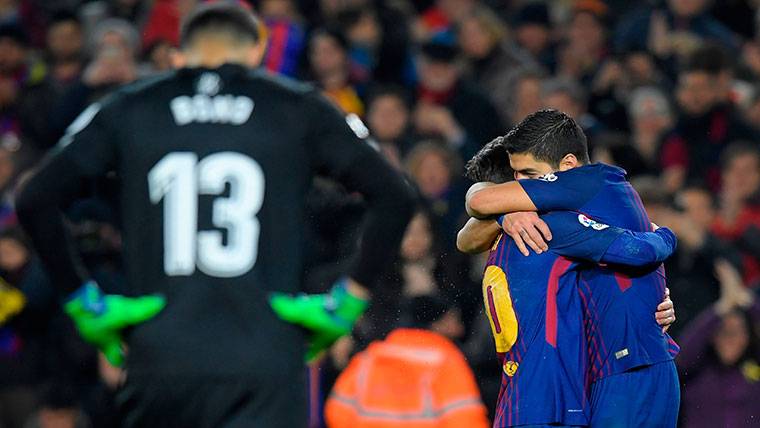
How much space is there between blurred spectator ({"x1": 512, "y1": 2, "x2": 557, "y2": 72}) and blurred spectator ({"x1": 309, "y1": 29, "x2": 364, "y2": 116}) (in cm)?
182

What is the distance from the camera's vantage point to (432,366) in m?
8.70

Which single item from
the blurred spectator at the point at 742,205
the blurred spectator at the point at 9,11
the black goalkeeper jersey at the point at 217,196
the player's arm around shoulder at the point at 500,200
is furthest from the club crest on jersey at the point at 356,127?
the blurred spectator at the point at 9,11

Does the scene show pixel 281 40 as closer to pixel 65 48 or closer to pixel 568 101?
pixel 65 48

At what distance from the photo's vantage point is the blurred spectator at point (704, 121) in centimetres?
1105

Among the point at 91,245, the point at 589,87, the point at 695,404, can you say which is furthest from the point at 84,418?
the point at 589,87

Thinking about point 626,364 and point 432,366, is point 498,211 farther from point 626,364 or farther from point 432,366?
point 432,366

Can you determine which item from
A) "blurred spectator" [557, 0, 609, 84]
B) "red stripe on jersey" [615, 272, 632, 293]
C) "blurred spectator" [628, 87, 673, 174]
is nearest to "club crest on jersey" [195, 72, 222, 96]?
"red stripe on jersey" [615, 272, 632, 293]

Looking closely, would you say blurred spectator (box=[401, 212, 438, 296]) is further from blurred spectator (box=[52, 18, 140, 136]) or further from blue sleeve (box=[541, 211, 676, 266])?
A: blue sleeve (box=[541, 211, 676, 266])

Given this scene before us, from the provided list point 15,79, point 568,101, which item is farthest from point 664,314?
point 15,79

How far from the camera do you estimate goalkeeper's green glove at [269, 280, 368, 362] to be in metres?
5.02

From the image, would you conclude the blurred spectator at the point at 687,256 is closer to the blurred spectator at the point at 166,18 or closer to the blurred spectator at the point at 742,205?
the blurred spectator at the point at 742,205

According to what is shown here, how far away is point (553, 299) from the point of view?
540 cm

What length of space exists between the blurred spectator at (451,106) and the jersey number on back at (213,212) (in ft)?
19.6

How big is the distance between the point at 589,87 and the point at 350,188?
6.78m
